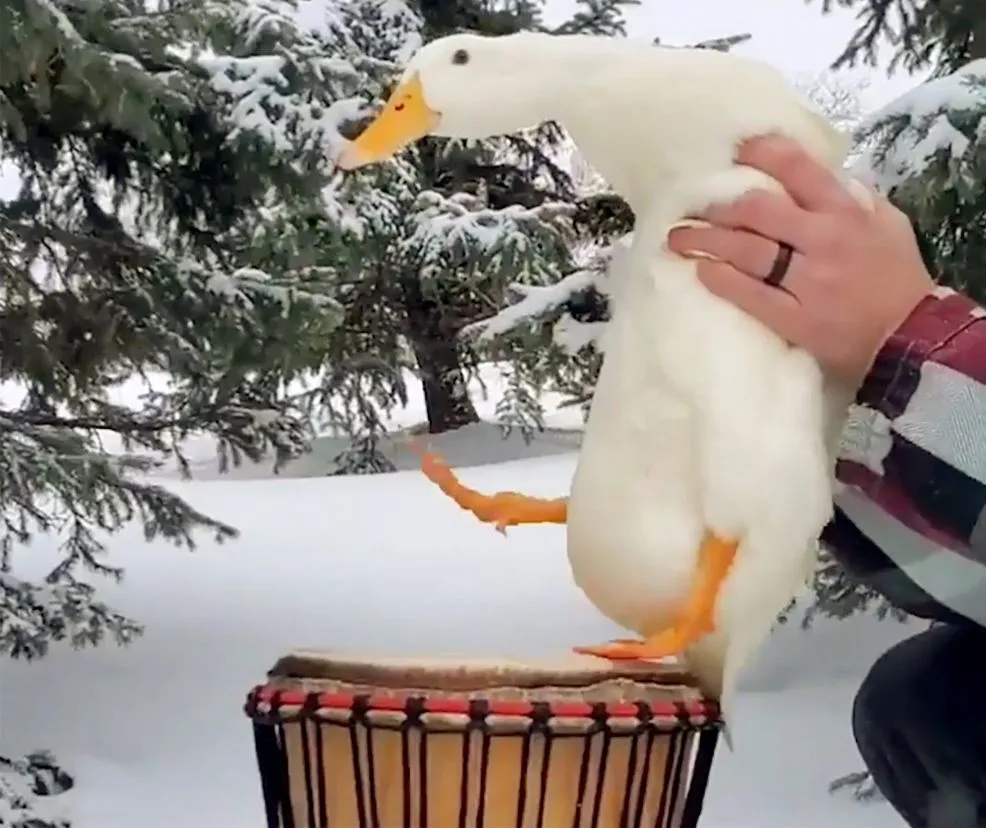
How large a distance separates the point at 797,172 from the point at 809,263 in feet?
0.15

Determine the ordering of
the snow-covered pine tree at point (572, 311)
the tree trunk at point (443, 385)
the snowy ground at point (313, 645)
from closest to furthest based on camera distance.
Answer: the snowy ground at point (313, 645) < the snow-covered pine tree at point (572, 311) < the tree trunk at point (443, 385)

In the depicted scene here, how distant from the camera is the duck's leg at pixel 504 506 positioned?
765 millimetres

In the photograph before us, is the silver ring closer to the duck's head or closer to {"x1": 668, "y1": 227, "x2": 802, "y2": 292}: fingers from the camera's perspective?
{"x1": 668, "y1": 227, "x2": 802, "y2": 292}: fingers

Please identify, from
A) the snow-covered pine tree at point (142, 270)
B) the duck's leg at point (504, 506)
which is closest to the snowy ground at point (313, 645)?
the snow-covered pine tree at point (142, 270)

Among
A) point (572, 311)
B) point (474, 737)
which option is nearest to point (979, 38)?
point (572, 311)

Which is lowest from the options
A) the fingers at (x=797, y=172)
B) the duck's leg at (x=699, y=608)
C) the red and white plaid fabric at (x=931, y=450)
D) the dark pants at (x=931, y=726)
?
the dark pants at (x=931, y=726)

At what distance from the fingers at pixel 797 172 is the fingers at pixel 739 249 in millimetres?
29

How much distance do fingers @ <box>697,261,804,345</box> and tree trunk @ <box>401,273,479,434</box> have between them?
2.45 m

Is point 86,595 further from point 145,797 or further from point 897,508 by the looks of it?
point 897,508

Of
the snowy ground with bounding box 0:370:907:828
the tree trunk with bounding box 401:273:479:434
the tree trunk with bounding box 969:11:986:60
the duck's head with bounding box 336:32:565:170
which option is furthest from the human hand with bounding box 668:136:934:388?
the tree trunk with bounding box 401:273:479:434

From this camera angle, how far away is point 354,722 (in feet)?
2.01

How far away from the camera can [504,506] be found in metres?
0.77

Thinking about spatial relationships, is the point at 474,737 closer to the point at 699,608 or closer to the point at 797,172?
the point at 699,608

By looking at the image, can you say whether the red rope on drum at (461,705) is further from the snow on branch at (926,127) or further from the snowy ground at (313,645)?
the snow on branch at (926,127)
